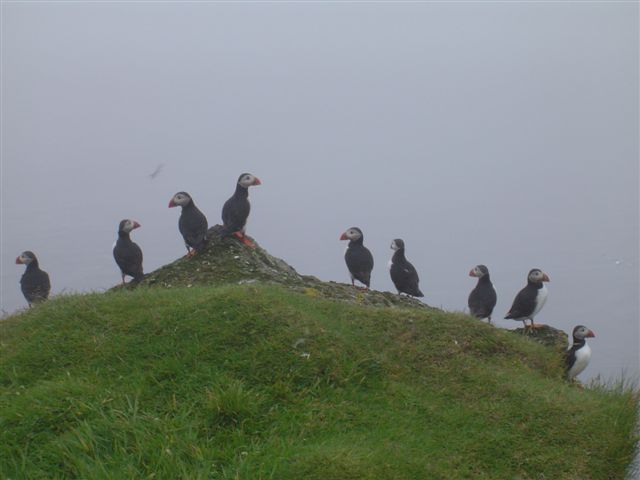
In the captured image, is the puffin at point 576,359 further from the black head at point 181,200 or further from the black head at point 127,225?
the black head at point 127,225

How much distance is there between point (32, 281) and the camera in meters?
11.6

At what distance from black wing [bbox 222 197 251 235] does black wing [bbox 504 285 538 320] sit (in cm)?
383

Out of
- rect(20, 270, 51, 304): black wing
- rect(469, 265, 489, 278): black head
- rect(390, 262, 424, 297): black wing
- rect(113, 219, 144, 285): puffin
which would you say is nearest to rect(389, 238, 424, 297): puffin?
rect(390, 262, 424, 297): black wing

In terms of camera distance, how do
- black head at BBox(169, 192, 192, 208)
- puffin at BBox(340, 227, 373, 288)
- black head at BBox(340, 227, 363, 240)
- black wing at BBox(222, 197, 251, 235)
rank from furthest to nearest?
black head at BBox(340, 227, 363, 240) < puffin at BBox(340, 227, 373, 288) < black head at BBox(169, 192, 192, 208) < black wing at BBox(222, 197, 251, 235)

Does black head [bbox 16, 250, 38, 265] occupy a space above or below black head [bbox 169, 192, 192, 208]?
below

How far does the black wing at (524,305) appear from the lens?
397 inches

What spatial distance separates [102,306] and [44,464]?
2.25 m

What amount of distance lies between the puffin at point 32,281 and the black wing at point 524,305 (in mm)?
6834

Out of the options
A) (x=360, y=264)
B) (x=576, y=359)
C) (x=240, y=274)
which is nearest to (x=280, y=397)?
(x=240, y=274)

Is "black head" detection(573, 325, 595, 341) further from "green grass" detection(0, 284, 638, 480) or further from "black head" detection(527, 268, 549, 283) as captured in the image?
"green grass" detection(0, 284, 638, 480)

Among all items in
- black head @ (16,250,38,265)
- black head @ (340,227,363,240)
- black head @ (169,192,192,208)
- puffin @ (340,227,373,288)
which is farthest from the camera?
black head @ (340,227,363,240)

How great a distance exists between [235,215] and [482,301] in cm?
358

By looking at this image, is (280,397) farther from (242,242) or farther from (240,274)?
(242,242)

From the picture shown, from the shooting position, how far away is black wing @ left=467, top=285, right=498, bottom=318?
10414 mm
